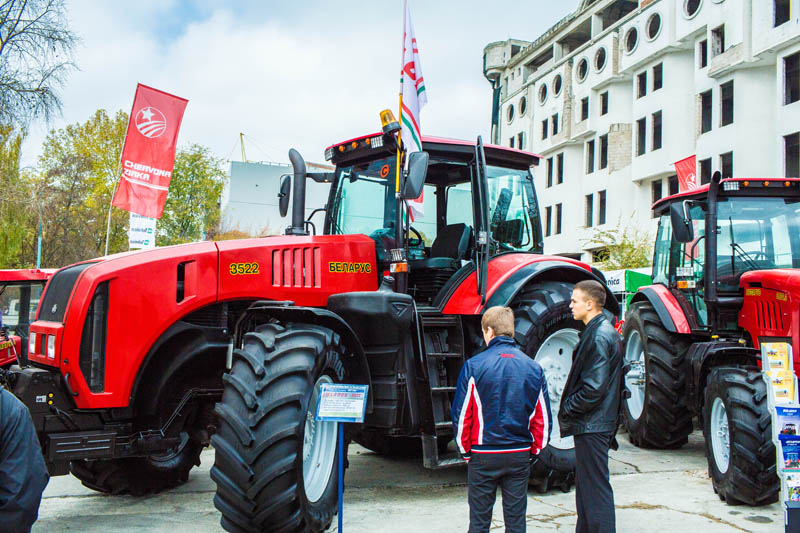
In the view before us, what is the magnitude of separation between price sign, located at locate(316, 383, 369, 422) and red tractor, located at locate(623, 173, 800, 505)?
120 inches

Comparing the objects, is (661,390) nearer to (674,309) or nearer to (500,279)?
(674,309)

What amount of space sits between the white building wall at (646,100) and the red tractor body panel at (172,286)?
2273 cm

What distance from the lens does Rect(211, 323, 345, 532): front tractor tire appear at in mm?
4617

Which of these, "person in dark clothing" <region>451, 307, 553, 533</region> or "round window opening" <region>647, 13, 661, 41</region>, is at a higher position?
"round window opening" <region>647, 13, 661, 41</region>

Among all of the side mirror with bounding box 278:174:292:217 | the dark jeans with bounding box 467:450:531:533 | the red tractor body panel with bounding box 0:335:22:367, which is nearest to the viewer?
the dark jeans with bounding box 467:450:531:533

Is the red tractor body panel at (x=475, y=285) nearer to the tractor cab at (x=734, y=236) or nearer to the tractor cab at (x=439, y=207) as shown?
the tractor cab at (x=439, y=207)

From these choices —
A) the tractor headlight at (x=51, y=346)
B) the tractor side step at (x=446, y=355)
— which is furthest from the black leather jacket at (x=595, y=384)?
the tractor headlight at (x=51, y=346)

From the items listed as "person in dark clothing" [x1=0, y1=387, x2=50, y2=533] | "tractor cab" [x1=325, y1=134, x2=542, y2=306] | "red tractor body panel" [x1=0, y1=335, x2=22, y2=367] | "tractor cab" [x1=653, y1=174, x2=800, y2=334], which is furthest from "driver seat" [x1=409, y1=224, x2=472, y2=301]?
"red tractor body panel" [x1=0, y1=335, x2=22, y2=367]

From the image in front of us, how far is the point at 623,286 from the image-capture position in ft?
60.0

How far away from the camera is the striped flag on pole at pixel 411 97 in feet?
20.4

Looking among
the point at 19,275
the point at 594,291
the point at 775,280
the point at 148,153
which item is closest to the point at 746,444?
the point at 775,280

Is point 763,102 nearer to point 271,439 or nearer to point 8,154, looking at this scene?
point 8,154

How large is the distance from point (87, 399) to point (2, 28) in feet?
50.2

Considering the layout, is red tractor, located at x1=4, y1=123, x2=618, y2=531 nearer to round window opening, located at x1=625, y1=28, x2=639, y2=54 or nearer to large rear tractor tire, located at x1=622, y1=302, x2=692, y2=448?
large rear tractor tire, located at x1=622, y1=302, x2=692, y2=448
